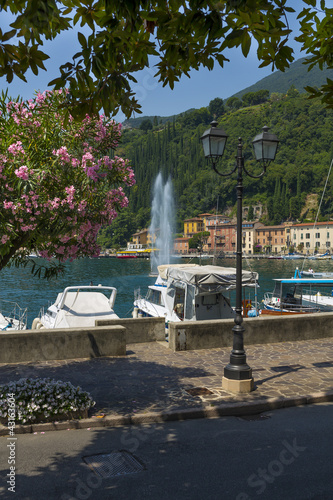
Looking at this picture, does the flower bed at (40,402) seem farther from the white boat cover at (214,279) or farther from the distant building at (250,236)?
the distant building at (250,236)

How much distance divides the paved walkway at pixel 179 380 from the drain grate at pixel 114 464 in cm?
131

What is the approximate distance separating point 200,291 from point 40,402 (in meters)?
11.2

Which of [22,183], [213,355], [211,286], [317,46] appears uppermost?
[317,46]

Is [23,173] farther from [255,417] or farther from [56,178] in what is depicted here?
[255,417]

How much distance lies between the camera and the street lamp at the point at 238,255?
9.28m

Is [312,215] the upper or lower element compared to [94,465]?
upper

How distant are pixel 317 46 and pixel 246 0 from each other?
2.15m

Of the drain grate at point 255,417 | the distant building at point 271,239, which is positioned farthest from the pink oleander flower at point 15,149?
the distant building at point 271,239

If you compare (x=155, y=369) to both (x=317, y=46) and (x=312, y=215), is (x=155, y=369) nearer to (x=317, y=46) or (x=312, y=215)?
(x=317, y=46)

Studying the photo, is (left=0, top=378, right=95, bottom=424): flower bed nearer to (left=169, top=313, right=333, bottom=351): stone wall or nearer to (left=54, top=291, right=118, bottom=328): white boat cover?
(left=169, top=313, right=333, bottom=351): stone wall

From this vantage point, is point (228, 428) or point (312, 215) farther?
point (312, 215)

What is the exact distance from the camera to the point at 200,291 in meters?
18.0

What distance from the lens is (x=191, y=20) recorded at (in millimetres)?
4355

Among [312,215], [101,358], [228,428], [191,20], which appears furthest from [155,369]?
[312,215]
